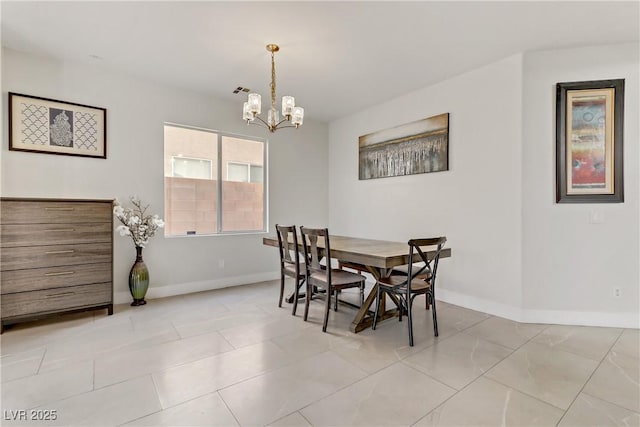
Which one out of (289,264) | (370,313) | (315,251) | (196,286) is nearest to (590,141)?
(370,313)

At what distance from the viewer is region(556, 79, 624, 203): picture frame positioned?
9.41ft

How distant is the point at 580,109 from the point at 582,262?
1.49m

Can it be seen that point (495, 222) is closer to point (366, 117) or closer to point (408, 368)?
Answer: point (408, 368)

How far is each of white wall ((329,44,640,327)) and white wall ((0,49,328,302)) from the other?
2.50 metres

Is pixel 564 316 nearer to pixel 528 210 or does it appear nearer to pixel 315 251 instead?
pixel 528 210

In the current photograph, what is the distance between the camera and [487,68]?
328 cm

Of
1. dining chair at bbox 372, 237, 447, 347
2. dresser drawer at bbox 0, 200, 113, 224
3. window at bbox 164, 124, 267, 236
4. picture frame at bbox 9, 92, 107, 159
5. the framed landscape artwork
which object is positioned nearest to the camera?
dining chair at bbox 372, 237, 447, 347

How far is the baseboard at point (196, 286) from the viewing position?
141 inches

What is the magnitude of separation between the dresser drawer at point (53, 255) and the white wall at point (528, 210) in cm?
376

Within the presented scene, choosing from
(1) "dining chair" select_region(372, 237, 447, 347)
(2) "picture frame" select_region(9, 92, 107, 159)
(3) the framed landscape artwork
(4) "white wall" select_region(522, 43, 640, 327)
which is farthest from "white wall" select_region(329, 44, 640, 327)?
(2) "picture frame" select_region(9, 92, 107, 159)

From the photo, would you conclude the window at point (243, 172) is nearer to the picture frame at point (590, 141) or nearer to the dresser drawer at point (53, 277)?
the dresser drawer at point (53, 277)

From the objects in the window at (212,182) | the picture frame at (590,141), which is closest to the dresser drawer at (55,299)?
the window at (212,182)

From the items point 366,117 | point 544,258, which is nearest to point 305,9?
point 366,117

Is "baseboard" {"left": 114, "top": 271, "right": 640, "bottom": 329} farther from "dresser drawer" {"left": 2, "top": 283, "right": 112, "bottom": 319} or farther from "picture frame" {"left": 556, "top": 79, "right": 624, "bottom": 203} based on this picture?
"picture frame" {"left": 556, "top": 79, "right": 624, "bottom": 203}
